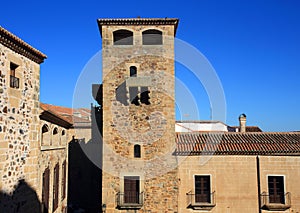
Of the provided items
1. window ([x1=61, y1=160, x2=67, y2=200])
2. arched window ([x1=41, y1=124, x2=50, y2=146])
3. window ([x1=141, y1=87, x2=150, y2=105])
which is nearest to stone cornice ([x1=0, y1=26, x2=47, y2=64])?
arched window ([x1=41, y1=124, x2=50, y2=146])

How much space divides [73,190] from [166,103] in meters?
12.0

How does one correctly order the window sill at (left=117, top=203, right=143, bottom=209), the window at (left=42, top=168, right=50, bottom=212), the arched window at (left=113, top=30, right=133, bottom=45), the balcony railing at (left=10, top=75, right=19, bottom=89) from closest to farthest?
the balcony railing at (left=10, top=75, right=19, bottom=89) → the window at (left=42, top=168, right=50, bottom=212) → the window sill at (left=117, top=203, right=143, bottom=209) → the arched window at (left=113, top=30, right=133, bottom=45)

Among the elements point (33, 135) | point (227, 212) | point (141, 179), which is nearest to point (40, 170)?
point (33, 135)

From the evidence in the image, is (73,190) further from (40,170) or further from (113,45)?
(113,45)

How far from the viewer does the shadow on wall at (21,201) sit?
7.26 meters

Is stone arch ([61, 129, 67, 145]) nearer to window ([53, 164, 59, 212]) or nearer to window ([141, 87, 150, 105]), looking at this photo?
window ([53, 164, 59, 212])

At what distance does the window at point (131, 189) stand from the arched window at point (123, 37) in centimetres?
731

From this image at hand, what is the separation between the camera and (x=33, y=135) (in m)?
8.98

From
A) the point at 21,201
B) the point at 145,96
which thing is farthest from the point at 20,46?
the point at 145,96

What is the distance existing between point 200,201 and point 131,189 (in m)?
3.73

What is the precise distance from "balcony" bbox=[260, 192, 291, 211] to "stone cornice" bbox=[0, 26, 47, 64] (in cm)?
1257

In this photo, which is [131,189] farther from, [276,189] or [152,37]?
[152,37]

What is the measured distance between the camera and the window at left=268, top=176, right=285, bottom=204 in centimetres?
1380

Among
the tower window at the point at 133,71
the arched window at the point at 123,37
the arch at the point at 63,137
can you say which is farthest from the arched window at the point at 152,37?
the arch at the point at 63,137
